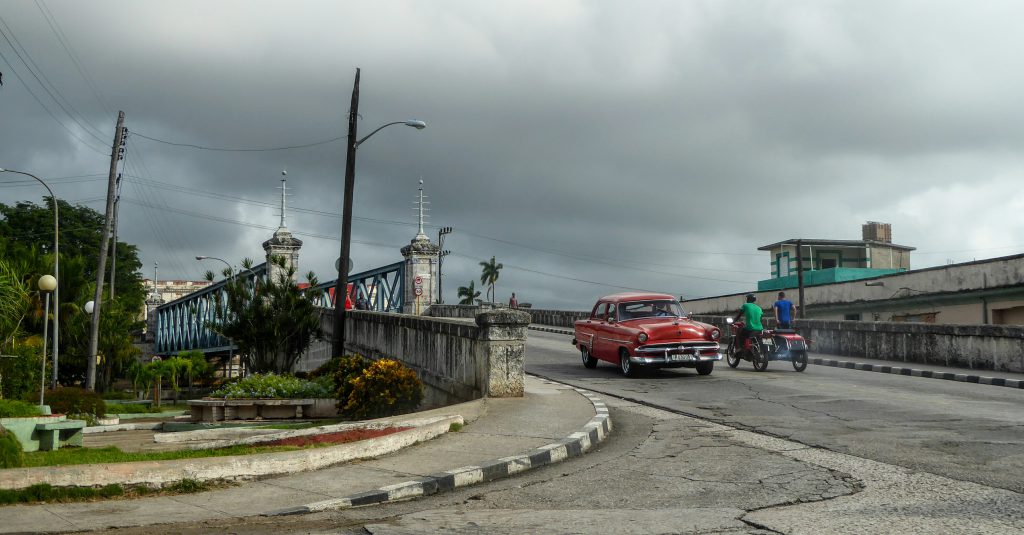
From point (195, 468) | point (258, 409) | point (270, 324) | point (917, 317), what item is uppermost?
point (917, 317)

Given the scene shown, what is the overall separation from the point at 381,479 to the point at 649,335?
1110 centimetres

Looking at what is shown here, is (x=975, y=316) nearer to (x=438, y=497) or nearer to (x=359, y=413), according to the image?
(x=359, y=413)

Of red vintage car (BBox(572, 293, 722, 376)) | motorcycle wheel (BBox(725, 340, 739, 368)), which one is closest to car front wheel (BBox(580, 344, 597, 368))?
red vintage car (BBox(572, 293, 722, 376))

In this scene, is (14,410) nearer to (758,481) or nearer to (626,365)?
(758,481)

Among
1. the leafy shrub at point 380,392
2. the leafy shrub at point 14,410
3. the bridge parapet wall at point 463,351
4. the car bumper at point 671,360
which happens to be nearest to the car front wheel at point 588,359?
the car bumper at point 671,360

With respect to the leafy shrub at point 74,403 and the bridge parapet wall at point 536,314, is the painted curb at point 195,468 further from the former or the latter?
the bridge parapet wall at point 536,314

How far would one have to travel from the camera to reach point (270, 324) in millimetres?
27750

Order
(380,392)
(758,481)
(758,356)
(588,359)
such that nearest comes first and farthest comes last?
(758,481) → (380,392) → (758,356) → (588,359)

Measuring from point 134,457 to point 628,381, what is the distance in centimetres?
1071

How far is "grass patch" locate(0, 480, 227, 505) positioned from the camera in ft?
22.5

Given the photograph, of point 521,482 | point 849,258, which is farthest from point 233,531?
point 849,258

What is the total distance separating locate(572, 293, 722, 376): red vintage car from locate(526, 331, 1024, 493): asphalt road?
0.42 metres

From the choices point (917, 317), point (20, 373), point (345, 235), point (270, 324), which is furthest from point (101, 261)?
point (917, 317)

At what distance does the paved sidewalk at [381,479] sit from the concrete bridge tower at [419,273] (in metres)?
34.7
